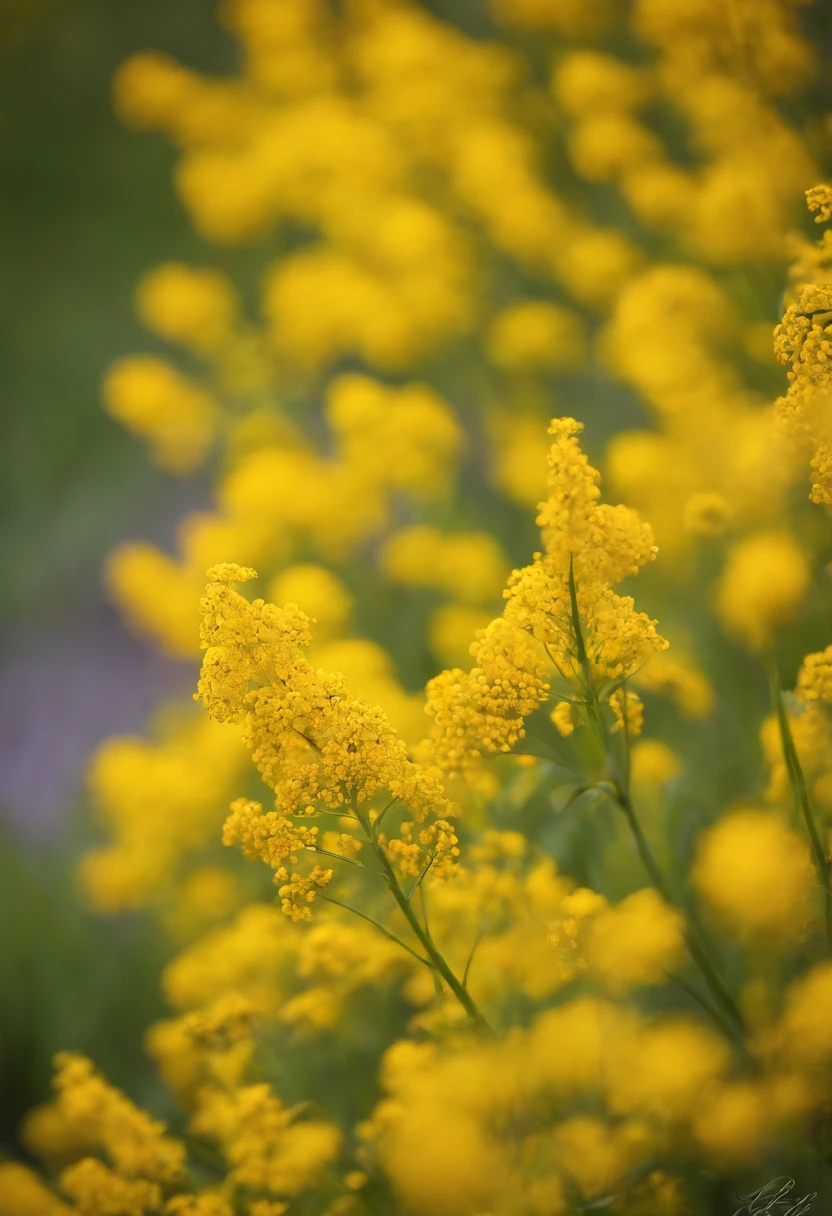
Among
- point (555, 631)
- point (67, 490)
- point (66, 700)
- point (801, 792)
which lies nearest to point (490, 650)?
point (555, 631)

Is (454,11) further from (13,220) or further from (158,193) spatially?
(13,220)

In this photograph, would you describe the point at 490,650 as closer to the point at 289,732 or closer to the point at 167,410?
the point at 289,732

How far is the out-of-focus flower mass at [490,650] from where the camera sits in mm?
837

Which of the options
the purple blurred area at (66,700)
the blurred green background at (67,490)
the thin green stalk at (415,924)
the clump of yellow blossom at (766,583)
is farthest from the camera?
the purple blurred area at (66,700)

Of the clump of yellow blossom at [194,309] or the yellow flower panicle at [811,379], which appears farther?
the clump of yellow blossom at [194,309]

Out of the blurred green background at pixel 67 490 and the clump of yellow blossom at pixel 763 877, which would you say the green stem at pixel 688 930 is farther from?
the blurred green background at pixel 67 490

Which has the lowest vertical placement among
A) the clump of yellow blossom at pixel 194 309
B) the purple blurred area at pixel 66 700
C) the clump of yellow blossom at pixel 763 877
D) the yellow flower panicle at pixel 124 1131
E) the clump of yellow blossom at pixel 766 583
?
the yellow flower panicle at pixel 124 1131

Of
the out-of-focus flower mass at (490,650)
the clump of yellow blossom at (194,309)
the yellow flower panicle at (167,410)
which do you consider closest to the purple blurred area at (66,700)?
the out-of-focus flower mass at (490,650)

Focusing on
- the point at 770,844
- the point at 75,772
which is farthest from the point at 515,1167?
the point at 75,772

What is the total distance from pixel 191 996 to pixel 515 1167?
548 mm

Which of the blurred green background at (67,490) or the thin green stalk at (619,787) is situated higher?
the blurred green background at (67,490)

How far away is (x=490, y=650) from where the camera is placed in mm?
822

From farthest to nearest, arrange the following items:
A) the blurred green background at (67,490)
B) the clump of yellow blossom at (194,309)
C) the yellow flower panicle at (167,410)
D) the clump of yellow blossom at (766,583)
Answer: the clump of yellow blossom at (194,309) → the yellow flower panicle at (167,410) → the blurred green background at (67,490) → the clump of yellow blossom at (766,583)
